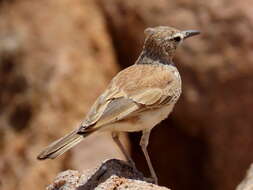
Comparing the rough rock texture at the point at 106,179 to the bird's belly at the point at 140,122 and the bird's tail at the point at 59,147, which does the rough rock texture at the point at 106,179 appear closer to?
the bird's belly at the point at 140,122

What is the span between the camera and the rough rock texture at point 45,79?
13.3 metres

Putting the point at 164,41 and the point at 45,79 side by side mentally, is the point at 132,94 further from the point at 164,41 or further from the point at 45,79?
the point at 45,79

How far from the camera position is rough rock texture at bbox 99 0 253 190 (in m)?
13.3

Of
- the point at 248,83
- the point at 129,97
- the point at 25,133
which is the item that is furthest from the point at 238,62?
the point at 129,97

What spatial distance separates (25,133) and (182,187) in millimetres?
2950

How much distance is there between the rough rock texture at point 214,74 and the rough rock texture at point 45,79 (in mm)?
730

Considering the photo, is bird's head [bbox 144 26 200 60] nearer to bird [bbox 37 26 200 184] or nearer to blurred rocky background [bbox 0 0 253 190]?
bird [bbox 37 26 200 184]

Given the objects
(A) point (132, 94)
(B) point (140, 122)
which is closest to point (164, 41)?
(A) point (132, 94)

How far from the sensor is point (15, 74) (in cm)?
1381

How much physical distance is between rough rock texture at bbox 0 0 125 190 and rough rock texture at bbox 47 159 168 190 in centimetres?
542

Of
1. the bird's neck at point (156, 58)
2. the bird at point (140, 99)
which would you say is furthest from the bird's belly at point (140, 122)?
the bird's neck at point (156, 58)

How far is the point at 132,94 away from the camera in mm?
7949

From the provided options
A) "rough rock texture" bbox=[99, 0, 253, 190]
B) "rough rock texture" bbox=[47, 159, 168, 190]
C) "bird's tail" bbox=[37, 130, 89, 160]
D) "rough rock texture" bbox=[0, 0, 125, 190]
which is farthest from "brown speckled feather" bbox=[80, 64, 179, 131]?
"rough rock texture" bbox=[0, 0, 125, 190]

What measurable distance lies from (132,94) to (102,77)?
621 centimetres
